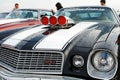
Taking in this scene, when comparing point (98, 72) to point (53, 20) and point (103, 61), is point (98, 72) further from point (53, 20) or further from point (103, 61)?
point (53, 20)

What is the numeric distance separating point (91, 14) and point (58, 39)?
5.91ft

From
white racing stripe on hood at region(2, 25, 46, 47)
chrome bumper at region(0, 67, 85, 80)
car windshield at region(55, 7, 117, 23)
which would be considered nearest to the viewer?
chrome bumper at region(0, 67, 85, 80)

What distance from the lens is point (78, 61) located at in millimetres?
2926

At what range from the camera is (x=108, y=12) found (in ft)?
16.1

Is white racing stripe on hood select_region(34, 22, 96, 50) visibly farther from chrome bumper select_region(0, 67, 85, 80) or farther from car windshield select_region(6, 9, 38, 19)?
car windshield select_region(6, 9, 38, 19)

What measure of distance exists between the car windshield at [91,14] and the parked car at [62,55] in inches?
44.6

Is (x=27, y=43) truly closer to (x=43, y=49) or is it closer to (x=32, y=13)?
(x=43, y=49)

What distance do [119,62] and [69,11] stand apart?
2591 mm

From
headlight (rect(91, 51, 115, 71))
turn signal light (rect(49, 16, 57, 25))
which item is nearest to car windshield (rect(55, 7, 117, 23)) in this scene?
turn signal light (rect(49, 16, 57, 25))

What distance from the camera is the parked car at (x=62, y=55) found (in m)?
2.82

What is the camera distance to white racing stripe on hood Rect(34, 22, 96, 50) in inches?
120

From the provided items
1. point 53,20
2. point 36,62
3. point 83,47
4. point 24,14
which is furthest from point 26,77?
point 24,14

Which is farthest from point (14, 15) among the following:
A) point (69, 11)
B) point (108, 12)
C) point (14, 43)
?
point (14, 43)

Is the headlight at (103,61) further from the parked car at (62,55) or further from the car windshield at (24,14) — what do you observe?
the car windshield at (24,14)
